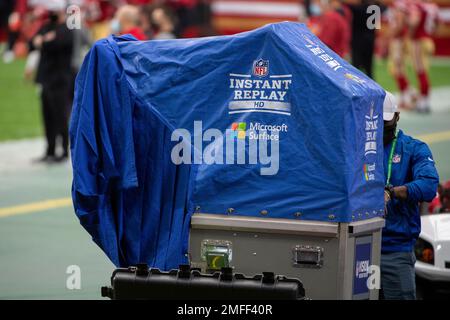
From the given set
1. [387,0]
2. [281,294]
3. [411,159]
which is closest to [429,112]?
[387,0]

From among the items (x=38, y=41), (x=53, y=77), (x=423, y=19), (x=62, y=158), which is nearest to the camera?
(x=53, y=77)

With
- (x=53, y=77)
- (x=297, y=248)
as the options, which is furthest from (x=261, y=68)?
(x=53, y=77)

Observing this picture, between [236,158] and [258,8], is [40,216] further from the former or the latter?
[258,8]

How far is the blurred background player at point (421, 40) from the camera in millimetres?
24453

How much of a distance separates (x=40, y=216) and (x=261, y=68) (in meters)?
7.76

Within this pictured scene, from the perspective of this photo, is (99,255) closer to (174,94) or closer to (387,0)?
(174,94)

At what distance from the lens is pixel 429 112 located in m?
24.5

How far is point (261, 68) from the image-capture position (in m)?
7.10

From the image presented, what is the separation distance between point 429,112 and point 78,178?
59.6 ft

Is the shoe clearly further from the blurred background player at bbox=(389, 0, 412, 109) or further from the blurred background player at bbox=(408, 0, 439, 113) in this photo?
the blurred background player at bbox=(408, 0, 439, 113)

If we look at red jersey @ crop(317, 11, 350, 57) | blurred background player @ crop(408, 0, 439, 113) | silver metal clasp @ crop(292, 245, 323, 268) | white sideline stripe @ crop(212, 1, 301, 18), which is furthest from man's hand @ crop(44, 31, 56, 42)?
white sideline stripe @ crop(212, 1, 301, 18)

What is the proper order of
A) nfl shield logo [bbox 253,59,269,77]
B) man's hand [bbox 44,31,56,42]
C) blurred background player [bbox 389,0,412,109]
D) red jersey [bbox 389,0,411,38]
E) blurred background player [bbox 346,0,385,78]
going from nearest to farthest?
nfl shield logo [bbox 253,59,269,77], man's hand [bbox 44,31,56,42], blurred background player [bbox 346,0,385,78], blurred background player [bbox 389,0,412,109], red jersey [bbox 389,0,411,38]

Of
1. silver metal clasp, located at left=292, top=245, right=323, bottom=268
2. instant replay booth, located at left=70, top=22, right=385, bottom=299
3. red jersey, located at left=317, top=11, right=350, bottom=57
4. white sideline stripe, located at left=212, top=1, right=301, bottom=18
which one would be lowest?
white sideline stripe, located at left=212, top=1, right=301, bottom=18

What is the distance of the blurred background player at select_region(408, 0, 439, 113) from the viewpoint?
80.2 feet
